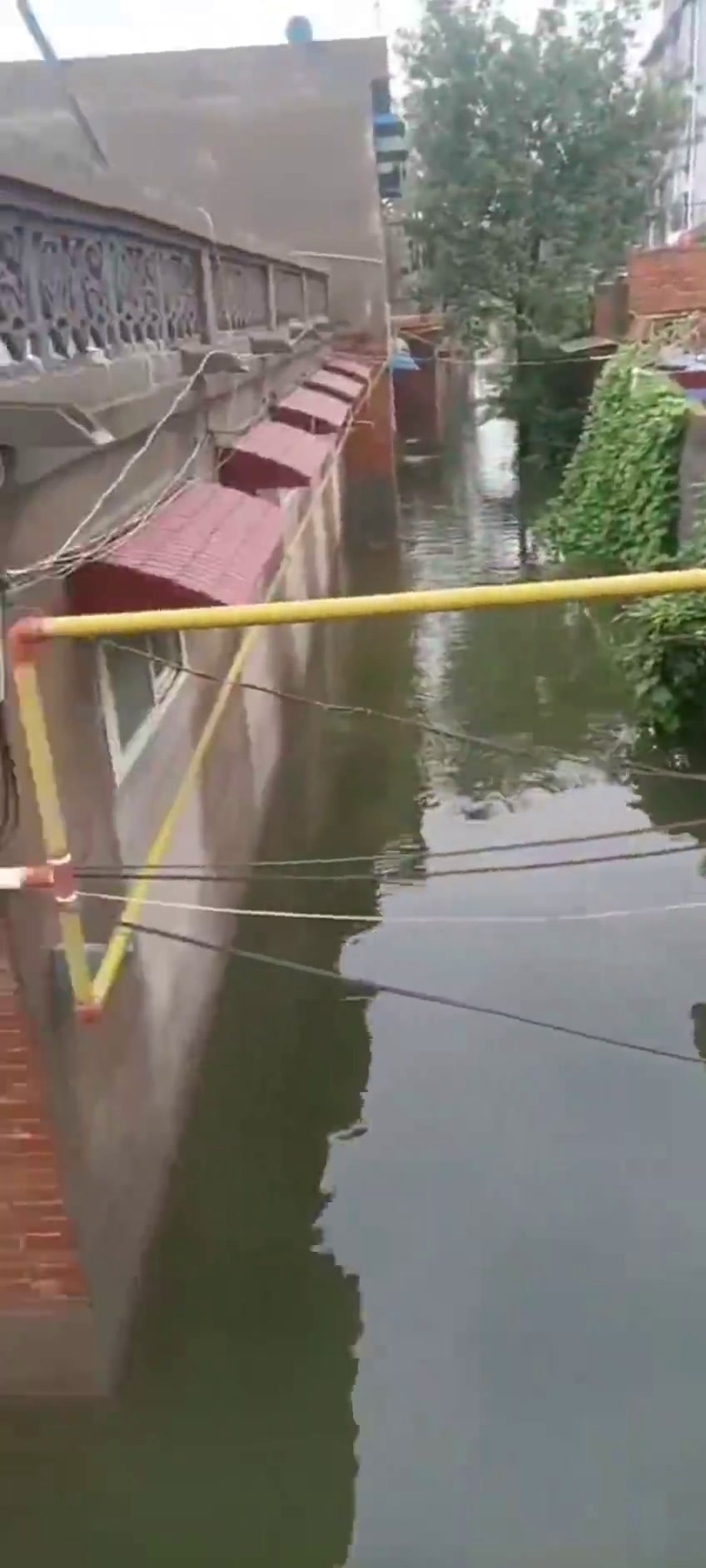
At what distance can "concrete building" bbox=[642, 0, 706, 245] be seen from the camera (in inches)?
1007

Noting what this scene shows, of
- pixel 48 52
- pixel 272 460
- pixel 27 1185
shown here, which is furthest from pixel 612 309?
pixel 27 1185

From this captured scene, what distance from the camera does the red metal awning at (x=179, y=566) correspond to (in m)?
3.67

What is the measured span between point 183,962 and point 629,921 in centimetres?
243

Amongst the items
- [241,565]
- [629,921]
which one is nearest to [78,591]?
[241,565]

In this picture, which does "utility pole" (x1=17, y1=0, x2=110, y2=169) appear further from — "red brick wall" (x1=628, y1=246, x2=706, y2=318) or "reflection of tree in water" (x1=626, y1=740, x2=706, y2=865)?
"red brick wall" (x1=628, y1=246, x2=706, y2=318)

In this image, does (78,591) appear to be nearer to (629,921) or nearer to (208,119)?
(629,921)

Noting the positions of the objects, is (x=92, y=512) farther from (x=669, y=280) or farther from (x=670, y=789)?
(x=669, y=280)

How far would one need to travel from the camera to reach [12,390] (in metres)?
2.80

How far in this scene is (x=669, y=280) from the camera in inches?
564

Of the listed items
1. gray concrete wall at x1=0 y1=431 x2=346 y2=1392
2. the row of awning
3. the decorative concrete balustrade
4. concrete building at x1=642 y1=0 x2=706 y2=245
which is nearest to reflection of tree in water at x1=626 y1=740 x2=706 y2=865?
gray concrete wall at x1=0 y1=431 x2=346 y2=1392

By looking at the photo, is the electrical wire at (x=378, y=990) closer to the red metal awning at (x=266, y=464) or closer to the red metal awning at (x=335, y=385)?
the red metal awning at (x=266, y=464)

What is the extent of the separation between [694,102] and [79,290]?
24687 millimetres

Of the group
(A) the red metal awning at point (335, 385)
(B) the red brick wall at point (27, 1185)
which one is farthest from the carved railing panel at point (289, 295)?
(B) the red brick wall at point (27, 1185)

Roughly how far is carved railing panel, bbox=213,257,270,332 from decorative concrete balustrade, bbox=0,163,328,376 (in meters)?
0.03
